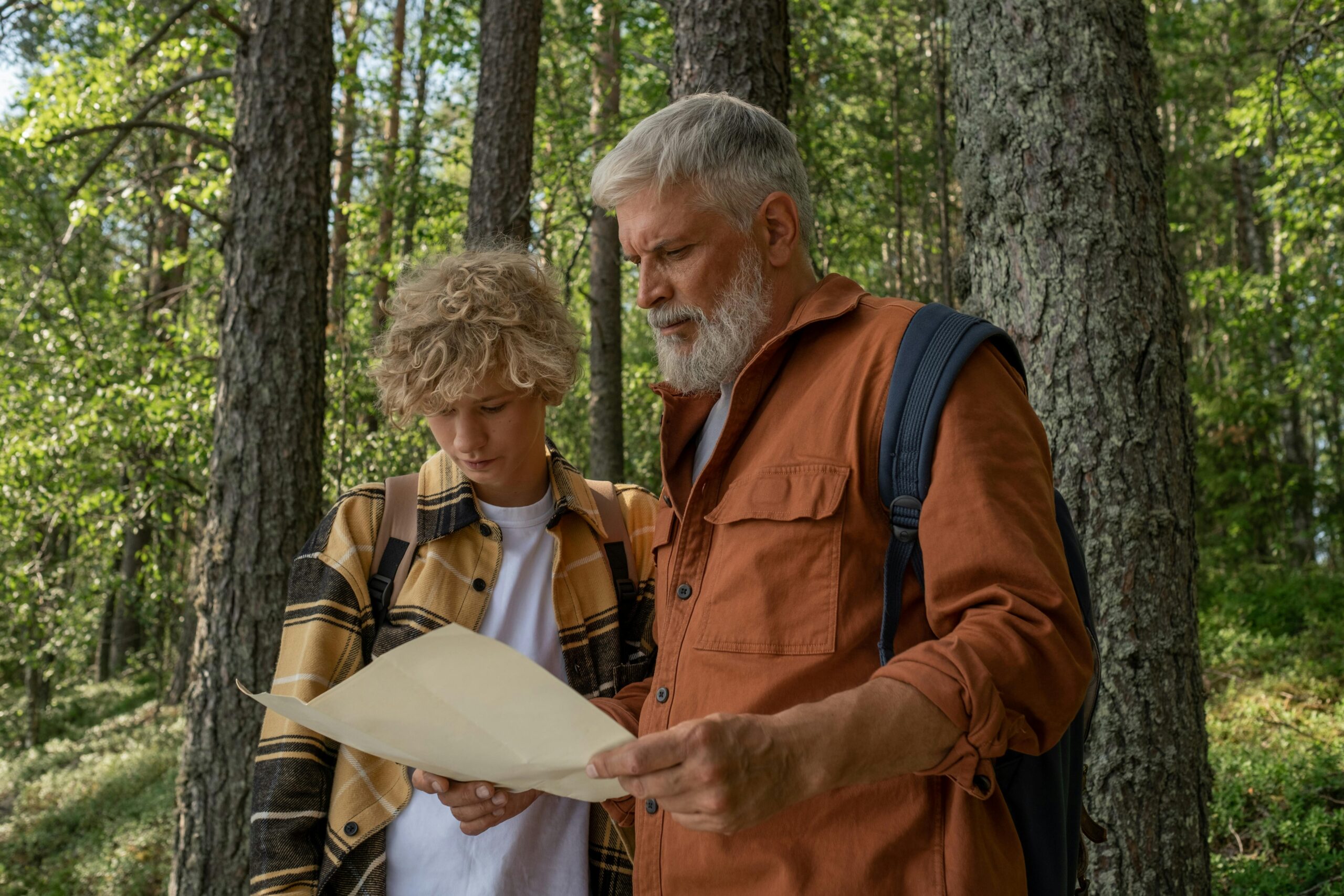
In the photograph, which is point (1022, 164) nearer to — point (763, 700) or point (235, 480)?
point (763, 700)

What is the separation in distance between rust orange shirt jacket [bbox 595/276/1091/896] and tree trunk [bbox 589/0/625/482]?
747cm

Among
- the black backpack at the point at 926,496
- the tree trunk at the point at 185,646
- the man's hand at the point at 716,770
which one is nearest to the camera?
the man's hand at the point at 716,770

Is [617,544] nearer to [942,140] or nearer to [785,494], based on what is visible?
[785,494]

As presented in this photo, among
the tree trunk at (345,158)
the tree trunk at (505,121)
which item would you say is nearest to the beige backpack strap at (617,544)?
the tree trunk at (505,121)

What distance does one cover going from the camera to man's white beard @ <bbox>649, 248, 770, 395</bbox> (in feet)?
6.25

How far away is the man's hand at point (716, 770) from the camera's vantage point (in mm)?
1129

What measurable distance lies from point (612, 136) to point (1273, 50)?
555 cm

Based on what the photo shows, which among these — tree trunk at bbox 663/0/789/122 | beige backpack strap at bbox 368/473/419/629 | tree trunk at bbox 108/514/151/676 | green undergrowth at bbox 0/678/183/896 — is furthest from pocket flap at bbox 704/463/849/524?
tree trunk at bbox 108/514/151/676

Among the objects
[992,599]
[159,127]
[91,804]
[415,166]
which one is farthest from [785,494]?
[91,804]

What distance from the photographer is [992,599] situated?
51.9 inches

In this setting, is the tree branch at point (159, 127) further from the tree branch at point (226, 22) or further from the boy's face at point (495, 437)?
the boy's face at point (495, 437)

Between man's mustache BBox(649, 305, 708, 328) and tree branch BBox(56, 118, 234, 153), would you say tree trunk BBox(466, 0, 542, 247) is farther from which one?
man's mustache BBox(649, 305, 708, 328)

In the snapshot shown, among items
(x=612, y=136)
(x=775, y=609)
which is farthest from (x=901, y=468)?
(x=612, y=136)

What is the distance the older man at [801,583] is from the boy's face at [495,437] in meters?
0.48
